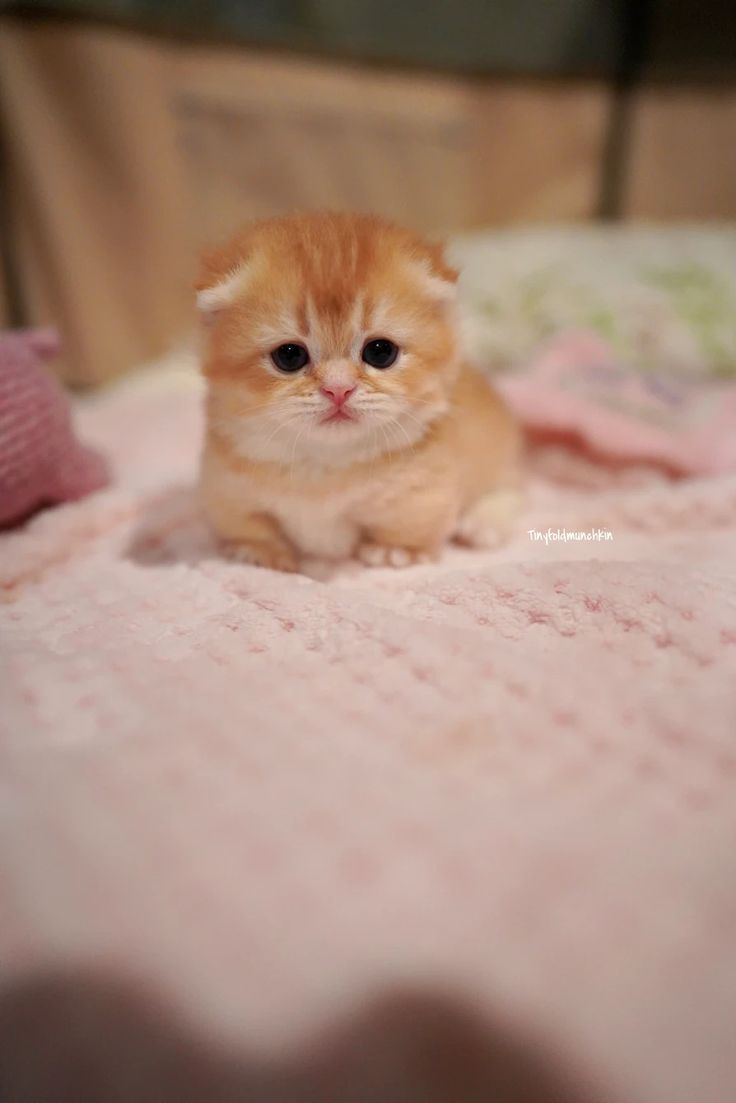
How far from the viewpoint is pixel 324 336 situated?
0.86 metres

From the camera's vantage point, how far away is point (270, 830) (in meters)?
0.54

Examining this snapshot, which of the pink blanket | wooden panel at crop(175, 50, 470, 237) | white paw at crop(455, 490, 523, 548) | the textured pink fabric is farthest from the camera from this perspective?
wooden panel at crop(175, 50, 470, 237)

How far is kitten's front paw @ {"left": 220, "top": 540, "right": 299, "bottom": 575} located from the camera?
971 millimetres

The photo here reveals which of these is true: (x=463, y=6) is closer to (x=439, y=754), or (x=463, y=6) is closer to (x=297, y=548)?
(x=297, y=548)

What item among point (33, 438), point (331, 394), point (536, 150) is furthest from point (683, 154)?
point (33, 438)

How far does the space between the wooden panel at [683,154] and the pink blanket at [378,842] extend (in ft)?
6.16

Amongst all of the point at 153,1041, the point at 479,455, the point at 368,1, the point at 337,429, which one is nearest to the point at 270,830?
the point at 153,1041

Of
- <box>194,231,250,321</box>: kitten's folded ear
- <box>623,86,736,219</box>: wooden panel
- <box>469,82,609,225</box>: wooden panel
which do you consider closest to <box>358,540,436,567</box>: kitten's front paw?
<box>194,231,250,321</box>: kitten's folded ear

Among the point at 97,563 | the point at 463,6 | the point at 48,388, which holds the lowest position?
the point at 97,563

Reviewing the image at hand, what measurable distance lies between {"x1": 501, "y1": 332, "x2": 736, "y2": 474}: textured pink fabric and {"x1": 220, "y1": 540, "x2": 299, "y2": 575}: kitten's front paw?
66cm

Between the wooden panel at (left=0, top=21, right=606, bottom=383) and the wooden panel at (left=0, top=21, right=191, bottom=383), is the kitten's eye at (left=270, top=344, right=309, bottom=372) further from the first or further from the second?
the wooden panel at (left=0, top=21, right=191, bottom=383)

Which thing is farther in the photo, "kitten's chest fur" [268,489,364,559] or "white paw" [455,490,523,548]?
"white paw" [455,490,523,548]

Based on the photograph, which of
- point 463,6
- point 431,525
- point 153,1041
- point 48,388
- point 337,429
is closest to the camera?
point 153,1041

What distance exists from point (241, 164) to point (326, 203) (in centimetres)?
26
